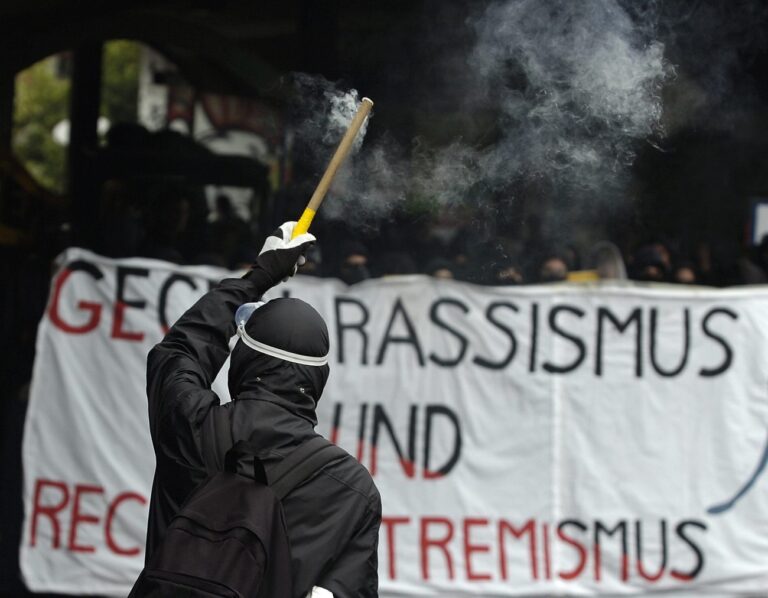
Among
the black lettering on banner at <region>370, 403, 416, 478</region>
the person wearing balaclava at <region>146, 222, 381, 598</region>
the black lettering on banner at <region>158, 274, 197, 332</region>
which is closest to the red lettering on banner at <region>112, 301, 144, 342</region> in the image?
the black lettering on banner at <region>158, 274, 197, 332</region>

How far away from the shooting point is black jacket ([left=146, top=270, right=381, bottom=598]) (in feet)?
6.96

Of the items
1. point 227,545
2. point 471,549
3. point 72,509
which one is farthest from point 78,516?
point 227,545

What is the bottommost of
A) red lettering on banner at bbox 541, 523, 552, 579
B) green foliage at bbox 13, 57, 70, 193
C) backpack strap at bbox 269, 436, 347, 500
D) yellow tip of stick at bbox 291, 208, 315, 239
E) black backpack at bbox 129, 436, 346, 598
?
red lettering on banner at bbox 541, 523, 552, 579

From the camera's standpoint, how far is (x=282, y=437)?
2164 millimetres

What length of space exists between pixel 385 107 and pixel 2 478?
227 centimetres

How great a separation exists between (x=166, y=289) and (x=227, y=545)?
3.01 metres

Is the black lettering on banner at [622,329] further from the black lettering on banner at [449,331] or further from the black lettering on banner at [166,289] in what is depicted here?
the black lettering on banner at [166,289]

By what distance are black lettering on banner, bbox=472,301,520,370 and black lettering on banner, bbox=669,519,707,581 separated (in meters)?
0.98

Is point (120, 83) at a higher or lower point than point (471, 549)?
higher

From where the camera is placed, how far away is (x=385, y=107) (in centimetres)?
490

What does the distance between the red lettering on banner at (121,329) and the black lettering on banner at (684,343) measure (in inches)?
83.9

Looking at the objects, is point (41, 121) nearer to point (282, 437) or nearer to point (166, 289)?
point (166, 289)

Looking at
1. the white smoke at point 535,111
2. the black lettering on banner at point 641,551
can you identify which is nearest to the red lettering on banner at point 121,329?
the white smoke at point 535,111

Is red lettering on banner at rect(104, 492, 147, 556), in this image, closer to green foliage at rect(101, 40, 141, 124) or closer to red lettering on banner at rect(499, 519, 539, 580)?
red lettering on banner at rect(499, 519, 539, 580)
